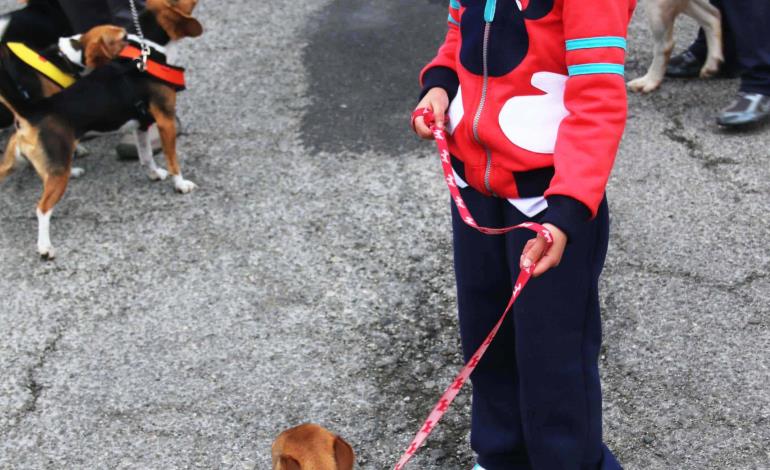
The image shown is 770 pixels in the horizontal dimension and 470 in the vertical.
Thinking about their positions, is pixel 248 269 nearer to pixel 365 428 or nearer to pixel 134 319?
pixel 134 319

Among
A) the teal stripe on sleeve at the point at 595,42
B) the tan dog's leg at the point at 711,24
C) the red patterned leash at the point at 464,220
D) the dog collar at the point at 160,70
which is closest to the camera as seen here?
the teal stripe on sleeve at the point at 595,42

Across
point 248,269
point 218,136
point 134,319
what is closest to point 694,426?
point 248,269

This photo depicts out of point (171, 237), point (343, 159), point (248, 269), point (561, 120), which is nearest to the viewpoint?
point (561, 120)

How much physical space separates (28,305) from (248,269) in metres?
0.95

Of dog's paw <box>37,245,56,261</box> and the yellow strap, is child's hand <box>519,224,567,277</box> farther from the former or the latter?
the yellow strap

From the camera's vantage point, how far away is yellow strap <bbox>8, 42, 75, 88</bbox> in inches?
166

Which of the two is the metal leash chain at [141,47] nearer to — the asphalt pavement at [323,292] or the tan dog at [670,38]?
the asphalt pavement at [323,292]

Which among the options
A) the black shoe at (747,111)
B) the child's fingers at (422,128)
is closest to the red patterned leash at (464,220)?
the child's fingers at (422,128)

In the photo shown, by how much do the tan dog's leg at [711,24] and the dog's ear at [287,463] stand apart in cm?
391

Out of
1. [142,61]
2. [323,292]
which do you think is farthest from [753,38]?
[142,61]

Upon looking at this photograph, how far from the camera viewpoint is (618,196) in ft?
13.7

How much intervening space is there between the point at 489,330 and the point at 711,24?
3.40m

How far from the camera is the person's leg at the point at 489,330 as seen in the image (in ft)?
7.37

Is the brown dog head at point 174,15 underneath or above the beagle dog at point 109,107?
above
